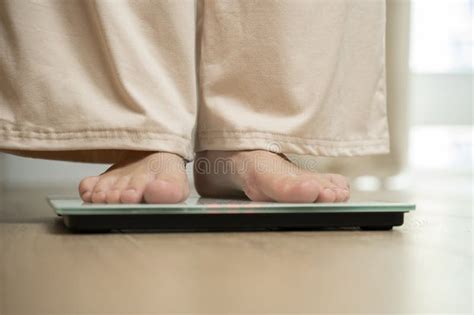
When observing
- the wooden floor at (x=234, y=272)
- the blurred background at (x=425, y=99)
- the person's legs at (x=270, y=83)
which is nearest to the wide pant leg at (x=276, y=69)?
the person's legs at (x=270, y=83)

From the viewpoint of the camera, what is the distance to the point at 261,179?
107 centimetres

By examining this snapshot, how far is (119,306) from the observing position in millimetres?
557

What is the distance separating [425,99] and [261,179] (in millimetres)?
2117

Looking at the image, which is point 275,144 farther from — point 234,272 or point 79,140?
point 234,272

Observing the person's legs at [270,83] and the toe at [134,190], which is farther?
the person's legs at [270,83]

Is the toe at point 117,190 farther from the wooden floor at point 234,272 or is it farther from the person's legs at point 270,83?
the person's legs at point 270,83

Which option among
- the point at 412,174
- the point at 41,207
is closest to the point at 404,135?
the point at 412,174

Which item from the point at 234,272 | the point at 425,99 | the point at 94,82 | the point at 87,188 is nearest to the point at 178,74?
the point at 94,82

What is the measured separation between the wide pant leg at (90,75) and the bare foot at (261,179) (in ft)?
0.26

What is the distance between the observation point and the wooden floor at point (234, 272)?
0.57 meters

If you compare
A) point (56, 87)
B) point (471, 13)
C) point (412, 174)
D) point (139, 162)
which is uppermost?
point (471, 13)

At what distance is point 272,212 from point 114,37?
34 centimetres

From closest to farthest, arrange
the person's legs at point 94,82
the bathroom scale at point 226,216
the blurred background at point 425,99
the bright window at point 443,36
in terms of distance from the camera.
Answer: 1. the bathroom scale at point 226,216
2. the person's legs at point 94,82
3. the blurred background at point 425,99
4. the bright window at point 443,36

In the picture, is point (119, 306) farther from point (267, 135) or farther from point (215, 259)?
point (267, 135)
